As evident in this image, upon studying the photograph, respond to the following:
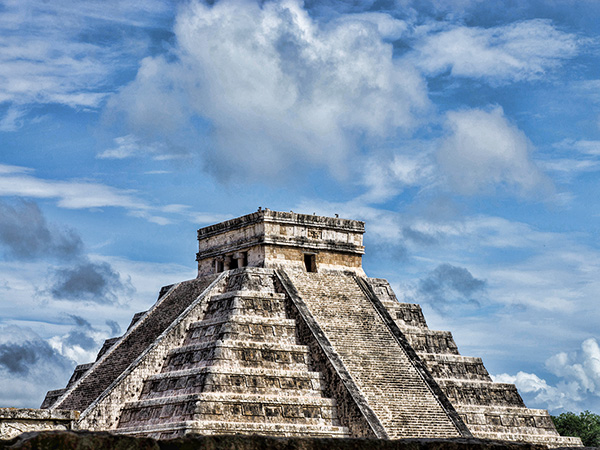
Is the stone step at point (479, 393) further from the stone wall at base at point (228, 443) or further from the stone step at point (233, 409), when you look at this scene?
the stone wall at base at point (228, 443)

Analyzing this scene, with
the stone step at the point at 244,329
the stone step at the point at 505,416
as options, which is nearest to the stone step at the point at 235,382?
the stone step at the point at 244,329

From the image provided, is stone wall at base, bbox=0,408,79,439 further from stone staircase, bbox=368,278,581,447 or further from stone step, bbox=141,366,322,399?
stone staircase, bbox=368,278,581,447

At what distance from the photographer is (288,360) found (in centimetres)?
2152

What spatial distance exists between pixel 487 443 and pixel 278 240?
17959 mm

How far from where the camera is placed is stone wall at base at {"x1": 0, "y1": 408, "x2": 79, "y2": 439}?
30.5 ft

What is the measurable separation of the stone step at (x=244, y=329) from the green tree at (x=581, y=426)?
73.7 ft

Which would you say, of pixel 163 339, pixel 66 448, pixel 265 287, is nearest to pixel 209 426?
pixel 163 339

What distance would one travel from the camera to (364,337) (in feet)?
77.4

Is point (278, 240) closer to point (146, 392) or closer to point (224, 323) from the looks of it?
point (224, 323)

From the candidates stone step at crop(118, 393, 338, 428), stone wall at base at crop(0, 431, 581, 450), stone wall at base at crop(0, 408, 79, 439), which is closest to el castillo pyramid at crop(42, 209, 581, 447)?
stone step at crop(118, 393, 338, 428)

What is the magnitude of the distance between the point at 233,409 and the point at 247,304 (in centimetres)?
382

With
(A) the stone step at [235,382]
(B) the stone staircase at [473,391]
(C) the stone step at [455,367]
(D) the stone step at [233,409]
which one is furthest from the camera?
(C) the stone step at [455,367]

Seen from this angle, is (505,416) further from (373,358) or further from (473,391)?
(373,358)

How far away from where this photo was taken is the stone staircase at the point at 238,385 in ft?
63.9
